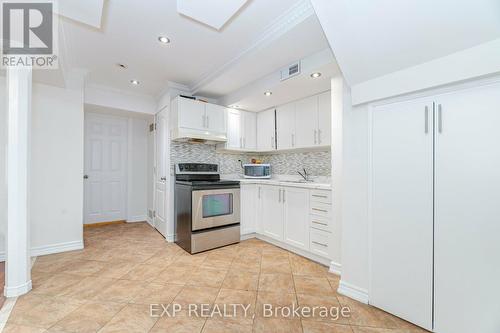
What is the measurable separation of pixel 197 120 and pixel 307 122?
5.55 ft

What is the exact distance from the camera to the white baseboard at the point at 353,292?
6.07 ft

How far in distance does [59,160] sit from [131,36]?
6.51ft

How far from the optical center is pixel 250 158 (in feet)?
14.7

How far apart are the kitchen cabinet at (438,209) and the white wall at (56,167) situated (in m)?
3.68

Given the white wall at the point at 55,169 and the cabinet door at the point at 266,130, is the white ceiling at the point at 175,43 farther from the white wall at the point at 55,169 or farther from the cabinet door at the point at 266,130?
the cabinet door at the point at 266,130

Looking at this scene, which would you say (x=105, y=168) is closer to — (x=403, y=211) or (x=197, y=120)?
(x=197, y=120)

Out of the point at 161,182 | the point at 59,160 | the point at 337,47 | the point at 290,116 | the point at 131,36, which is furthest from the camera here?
the point at 161,182

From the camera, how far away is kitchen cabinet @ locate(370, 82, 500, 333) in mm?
1319

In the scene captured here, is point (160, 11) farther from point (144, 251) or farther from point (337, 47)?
point (144, 251)

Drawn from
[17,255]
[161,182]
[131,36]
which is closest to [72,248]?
[17,255]

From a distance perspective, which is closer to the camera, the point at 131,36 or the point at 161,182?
the point at 131,36

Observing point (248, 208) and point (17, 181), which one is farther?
point (248, 208)

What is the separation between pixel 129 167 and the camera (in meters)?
4.71

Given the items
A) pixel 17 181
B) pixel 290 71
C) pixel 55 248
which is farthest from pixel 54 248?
pixel 290 71
